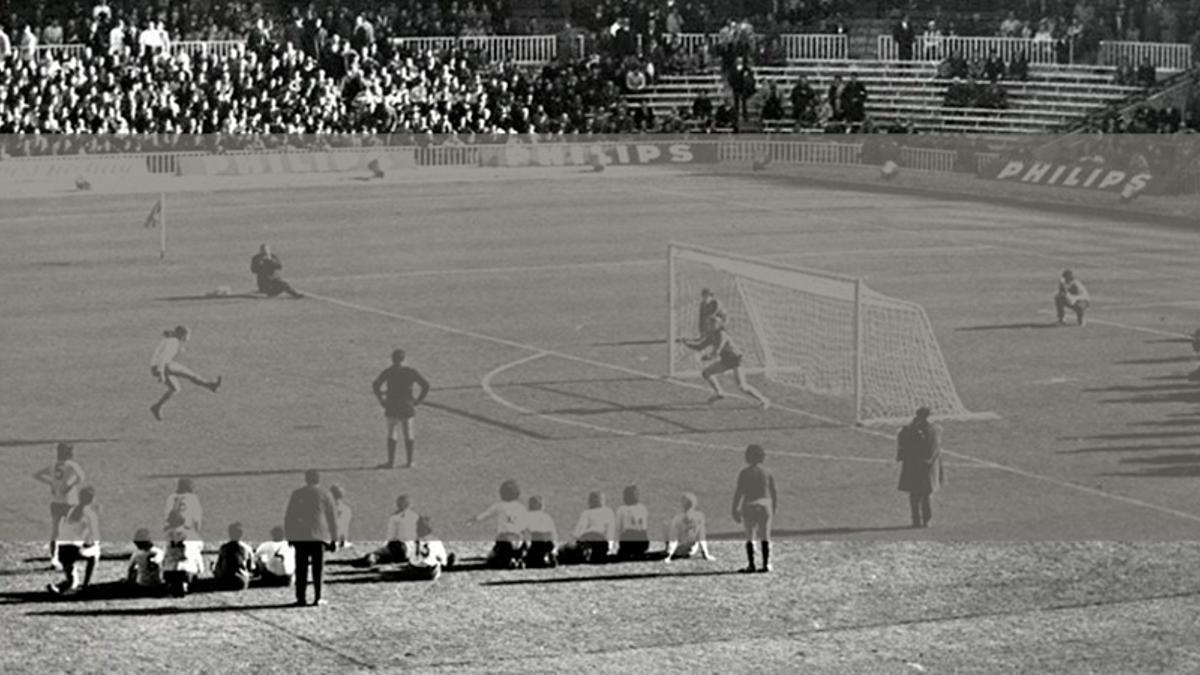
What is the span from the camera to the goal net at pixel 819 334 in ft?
71.4

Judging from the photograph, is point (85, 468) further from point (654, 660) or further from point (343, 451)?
point (654, 660)

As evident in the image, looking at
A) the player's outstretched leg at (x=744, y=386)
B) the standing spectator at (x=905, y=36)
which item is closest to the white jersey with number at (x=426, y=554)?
the player's outstretched leg at (x=744, y=386)

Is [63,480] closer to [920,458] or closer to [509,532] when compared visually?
[509,532]

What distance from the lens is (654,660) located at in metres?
18.5

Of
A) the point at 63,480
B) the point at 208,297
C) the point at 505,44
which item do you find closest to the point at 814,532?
the point at 505,44

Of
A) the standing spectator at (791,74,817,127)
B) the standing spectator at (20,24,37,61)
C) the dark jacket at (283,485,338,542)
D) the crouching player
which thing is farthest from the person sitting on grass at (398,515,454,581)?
the crouching player

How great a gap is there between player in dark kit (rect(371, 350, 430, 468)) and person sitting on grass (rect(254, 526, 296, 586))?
103 centimetres

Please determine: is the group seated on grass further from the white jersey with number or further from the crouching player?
the crouching player

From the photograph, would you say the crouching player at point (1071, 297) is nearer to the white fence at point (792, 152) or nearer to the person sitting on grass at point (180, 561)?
the white fence at point (792, 152)

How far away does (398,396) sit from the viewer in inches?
810

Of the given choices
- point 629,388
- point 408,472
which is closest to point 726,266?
point 629,388

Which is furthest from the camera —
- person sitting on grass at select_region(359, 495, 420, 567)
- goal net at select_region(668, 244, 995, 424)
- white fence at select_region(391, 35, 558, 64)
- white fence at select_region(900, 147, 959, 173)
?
goal net at select_region(668, 244, 995, 424)

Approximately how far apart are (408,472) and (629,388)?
6.90ft

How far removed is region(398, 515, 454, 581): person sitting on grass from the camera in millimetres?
20375
